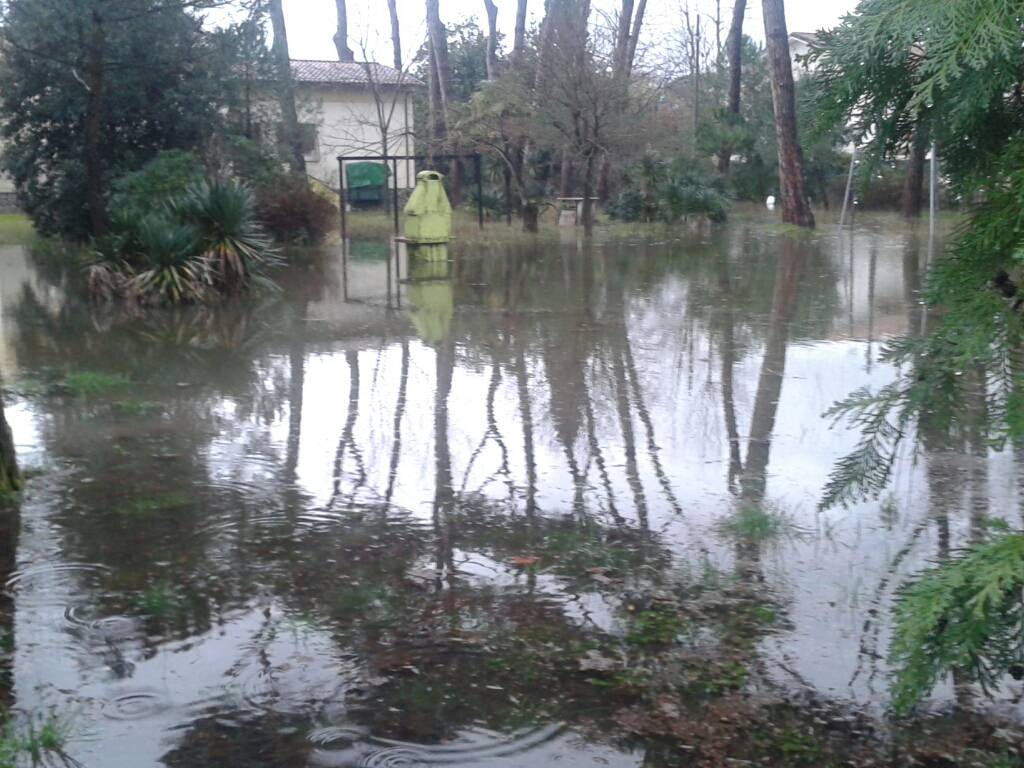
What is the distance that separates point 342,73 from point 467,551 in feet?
125

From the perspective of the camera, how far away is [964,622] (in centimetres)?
362

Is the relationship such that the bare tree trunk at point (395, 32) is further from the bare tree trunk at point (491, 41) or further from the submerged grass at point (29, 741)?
the submerged grass at point (29, 741)

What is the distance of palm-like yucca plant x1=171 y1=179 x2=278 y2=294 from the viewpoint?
631 inches

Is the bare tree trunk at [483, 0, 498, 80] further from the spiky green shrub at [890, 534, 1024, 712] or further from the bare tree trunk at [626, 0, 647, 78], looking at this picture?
the spiky green shrub at [890, 534, 1024, 712]

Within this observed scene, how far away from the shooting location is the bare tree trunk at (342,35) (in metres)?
42.6

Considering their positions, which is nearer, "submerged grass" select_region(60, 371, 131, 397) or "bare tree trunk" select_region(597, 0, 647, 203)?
"submerged grass" select_region(60, 371, 131, 397)

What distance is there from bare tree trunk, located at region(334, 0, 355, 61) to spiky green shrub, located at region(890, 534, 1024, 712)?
41.0m

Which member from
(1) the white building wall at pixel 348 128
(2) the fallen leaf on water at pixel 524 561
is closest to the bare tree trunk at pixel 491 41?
(1) the white building wall at pixel 348 128

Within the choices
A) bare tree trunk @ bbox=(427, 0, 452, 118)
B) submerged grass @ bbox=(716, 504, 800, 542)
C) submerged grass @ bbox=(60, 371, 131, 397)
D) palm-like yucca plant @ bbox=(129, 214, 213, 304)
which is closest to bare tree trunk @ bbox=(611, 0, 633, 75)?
bare tree trunk @ bbox=(427, 0, 452, 118)

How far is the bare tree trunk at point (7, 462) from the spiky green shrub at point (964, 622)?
5.20 meters

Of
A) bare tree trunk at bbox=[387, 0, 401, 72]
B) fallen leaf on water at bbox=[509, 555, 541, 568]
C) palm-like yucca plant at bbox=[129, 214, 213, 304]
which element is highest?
bare tree trunk at bbox=[387, 0, 401, 72]

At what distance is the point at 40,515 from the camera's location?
21.7ft

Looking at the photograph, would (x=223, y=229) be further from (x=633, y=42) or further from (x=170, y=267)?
(x=633, y=42)

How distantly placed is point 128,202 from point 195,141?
4518 mm
